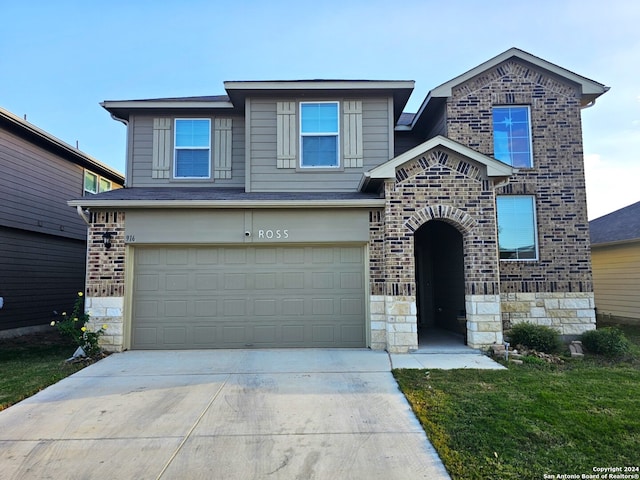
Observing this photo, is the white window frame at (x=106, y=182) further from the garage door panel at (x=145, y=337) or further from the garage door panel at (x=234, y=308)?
the garage door panel at (x=234, y=308)

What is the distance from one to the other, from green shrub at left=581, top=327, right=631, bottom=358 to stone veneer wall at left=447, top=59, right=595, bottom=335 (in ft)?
2.31

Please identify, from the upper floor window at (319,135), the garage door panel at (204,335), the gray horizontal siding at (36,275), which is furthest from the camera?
the gray horizontal siding at (36,275)

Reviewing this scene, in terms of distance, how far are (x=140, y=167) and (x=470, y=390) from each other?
8.91 metres

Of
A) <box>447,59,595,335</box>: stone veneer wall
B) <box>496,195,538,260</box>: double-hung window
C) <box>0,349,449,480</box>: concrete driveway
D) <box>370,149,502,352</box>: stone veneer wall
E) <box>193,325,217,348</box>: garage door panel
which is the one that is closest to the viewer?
<box>0,349,449,480</box>: concrete driveway

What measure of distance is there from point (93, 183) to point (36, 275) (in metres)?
4.12

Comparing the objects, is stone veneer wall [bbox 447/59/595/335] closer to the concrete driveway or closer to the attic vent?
the attic vent

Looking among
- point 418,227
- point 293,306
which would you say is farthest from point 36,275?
point 418,227

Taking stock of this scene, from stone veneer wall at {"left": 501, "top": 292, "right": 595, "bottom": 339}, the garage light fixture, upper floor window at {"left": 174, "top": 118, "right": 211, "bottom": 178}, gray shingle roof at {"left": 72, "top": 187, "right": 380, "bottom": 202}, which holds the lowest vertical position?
stone veneer wall at {"left": 501, "top": 292, "right": 595, "bottom": 339}

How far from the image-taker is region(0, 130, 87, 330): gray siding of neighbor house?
1064cm

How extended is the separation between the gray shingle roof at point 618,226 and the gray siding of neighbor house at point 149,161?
1152 cm

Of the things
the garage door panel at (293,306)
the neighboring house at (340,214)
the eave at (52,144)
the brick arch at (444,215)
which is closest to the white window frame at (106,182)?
the eave at (52,144)

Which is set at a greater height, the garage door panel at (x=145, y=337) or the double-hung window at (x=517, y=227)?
the double-hung window at (x=517, y=227)

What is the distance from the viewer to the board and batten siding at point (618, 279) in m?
11.9

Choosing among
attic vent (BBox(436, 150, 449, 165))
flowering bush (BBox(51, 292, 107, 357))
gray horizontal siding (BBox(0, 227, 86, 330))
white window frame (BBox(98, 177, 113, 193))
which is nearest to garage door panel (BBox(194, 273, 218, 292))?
flowering bush (BBox(51, 292, 107, 357))
